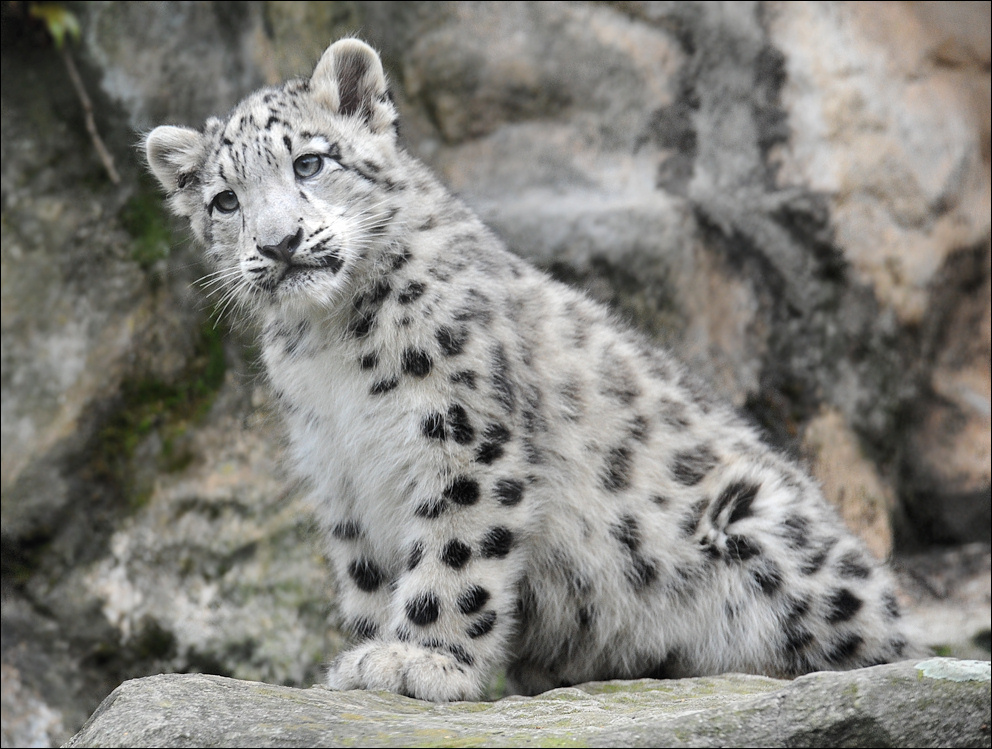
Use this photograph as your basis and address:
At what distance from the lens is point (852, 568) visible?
4121 mm

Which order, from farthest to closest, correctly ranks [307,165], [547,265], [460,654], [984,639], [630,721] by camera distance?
[547,265] < [984,639] < [307,165] < [460,654] < [630,721]

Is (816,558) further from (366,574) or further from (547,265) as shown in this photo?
(547,265)


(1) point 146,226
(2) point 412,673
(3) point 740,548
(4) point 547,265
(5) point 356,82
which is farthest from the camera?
(1) point 146,226

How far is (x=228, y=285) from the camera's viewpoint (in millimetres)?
4195

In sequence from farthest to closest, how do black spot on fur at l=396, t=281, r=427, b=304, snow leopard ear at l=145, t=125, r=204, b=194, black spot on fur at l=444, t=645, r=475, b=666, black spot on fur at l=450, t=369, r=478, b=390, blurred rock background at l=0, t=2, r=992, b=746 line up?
blurred rock background at l=0, t=2, r=992, b=746 < snow leopard ear at l=145, t=125, r=204, b=194 < black spot on fur at l=396, t=281, r=427, b=304 < black spot on fur at l=450, t=369, r=478, b=390 < black spot on fur at l=444, t=645, r=475, b=666

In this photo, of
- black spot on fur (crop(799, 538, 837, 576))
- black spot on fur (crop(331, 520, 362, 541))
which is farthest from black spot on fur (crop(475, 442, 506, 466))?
black spot on fur (crop(799, 538, 837, 576))

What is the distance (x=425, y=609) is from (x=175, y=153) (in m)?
2.11

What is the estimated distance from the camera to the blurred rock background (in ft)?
20.6

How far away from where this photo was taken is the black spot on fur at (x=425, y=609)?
3666mm

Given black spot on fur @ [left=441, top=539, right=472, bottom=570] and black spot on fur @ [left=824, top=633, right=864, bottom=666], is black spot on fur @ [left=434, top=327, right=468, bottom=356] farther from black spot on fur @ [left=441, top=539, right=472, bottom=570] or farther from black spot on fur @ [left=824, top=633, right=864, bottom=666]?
black spot on fur @ [left=824, top=633, right=864, bottom=666]

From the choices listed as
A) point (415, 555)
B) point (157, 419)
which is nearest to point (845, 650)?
point (415, 555)

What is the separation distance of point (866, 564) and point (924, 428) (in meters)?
2.48

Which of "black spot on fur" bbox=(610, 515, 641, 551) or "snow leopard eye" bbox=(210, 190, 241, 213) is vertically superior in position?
"snow leopard eye" bbox=(210, 190, 241, 213)

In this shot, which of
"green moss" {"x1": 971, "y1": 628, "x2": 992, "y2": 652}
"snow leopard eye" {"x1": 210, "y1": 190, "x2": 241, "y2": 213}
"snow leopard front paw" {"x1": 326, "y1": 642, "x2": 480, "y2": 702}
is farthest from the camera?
"green moss" {"x1": 971, "y1": 628, "x2": 992, "y2": 652}
